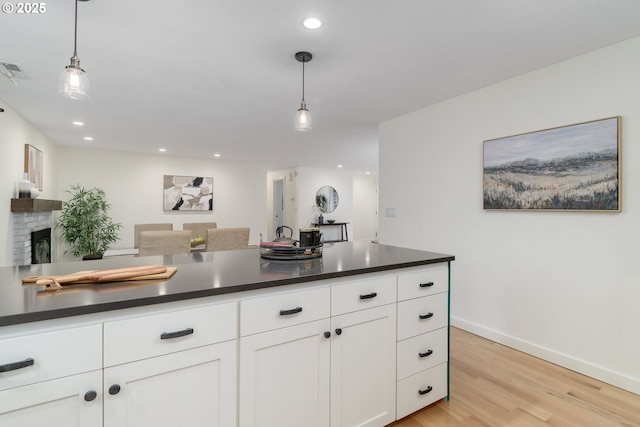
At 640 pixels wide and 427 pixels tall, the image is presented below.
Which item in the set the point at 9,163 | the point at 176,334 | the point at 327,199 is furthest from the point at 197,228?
the point at 176,334

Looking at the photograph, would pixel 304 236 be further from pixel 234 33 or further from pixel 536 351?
pixel 536 351

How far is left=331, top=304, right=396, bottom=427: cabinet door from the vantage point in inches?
57.3

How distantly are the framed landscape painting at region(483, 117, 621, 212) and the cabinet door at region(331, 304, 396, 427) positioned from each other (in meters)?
1.73

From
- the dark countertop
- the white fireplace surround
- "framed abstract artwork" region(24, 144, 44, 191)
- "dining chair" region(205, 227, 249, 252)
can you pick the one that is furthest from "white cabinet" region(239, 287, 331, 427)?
"framed abstract artwork" region(24, 144, 44, 191)

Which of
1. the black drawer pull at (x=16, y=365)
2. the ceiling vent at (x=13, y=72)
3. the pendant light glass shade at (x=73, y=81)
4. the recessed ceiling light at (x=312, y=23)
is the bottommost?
the black drawer pull at (x=16, y=365)

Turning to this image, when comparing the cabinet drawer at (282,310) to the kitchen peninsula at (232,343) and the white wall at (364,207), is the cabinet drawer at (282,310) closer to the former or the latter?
the kitchen peninsula at (232,343)

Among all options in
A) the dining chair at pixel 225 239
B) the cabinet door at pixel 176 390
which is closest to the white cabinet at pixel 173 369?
the cabinet door at pixel 176 390

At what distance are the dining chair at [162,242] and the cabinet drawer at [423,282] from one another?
2793mm

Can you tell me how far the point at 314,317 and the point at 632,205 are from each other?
2268 mm

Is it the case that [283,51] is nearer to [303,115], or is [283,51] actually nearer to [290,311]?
[303,115]

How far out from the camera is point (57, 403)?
3.01ft

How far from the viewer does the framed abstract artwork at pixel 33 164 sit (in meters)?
3.80

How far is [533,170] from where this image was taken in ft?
8.21

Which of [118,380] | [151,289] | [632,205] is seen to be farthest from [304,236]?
[632,205]
